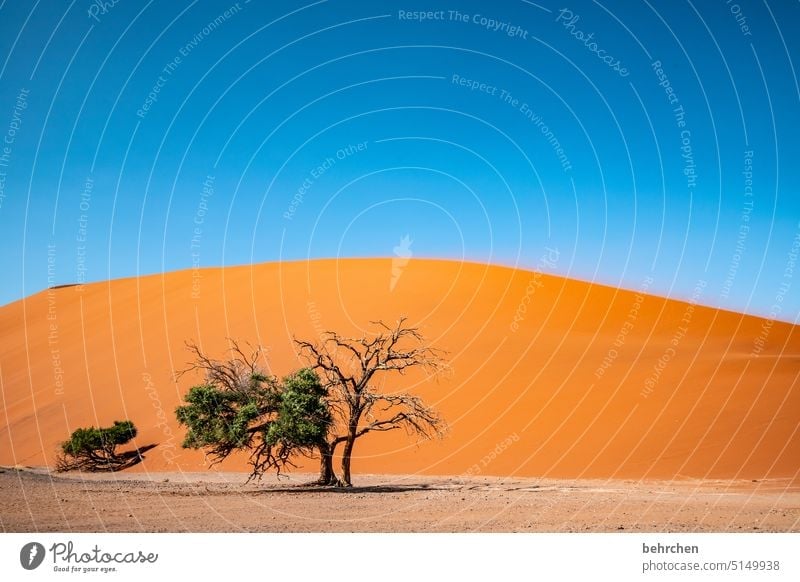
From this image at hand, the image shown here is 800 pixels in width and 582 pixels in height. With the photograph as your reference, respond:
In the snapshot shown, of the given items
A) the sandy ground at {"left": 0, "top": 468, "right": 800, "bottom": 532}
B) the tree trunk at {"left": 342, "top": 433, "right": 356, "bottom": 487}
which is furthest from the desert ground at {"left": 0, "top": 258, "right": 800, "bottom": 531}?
the tree trunk at {"left": 342, "top": 433, "right": 356, "bottom": 487}

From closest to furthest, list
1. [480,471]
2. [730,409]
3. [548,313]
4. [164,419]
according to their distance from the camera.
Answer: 1. [480,471]
2. [730,409]
3. [164,419]
4. [548,313]

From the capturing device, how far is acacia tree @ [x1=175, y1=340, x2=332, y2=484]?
22.5m

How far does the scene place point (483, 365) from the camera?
143 ft

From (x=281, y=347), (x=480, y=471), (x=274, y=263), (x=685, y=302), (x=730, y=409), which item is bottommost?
(x=480, y=471)

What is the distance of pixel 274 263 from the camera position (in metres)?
85.3

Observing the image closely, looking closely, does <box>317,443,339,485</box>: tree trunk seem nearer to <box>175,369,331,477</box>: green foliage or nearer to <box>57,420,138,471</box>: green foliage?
<box>175,369,331,477</box>: green foliage

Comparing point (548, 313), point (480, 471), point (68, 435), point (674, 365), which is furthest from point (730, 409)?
point (68, 435)

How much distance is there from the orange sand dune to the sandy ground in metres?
5.43

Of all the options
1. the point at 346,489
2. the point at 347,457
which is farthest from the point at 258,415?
the point at 346,489

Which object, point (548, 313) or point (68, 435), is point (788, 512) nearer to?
point (68, 435)

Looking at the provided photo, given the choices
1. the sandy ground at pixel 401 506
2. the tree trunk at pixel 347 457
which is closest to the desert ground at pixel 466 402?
the sandy ground at pixel 401 506

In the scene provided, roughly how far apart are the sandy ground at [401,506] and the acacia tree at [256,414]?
1458 millimetres

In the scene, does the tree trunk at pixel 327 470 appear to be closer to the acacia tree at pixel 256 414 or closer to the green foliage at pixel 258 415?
the acacia tree at pixel 256 414

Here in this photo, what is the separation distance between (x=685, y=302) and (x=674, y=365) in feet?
93.2
